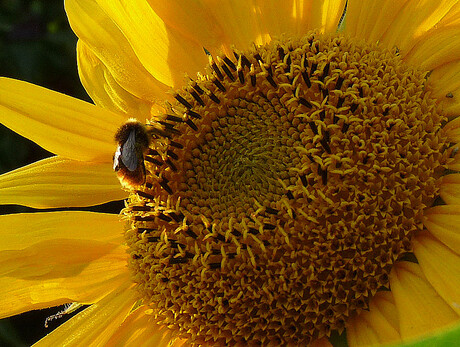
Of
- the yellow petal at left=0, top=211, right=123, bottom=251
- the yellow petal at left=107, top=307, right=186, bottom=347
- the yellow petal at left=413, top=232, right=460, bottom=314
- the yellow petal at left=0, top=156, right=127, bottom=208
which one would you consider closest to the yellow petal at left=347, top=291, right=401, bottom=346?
the yellow petal at left=413, top=232, right=460, bottom=314

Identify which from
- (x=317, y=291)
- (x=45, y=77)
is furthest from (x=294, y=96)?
(x=45, y=77)

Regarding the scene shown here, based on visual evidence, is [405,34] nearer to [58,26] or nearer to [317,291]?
[317,291]

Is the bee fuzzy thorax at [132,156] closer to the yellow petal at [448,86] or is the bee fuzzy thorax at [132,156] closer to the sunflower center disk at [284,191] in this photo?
the sunflower center disk at [284,191]

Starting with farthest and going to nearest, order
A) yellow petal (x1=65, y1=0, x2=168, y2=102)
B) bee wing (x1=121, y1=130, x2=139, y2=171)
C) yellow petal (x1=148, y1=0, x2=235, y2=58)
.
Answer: yellow petal (x1=65, y1=0, x2=168, y2=102)
yellow petal (x1=148, y1=0, x2=235, y2=58)
bee wing (x1=121, y1=130, x2=139, y2=171)

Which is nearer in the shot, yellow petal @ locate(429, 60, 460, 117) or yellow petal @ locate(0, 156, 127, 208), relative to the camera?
yellow petal @ locate(429, 60, 460, 117)

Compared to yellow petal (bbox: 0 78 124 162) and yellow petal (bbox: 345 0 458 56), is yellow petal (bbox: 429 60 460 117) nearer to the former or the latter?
yellow petal (bbox: 345 0 458 56)
